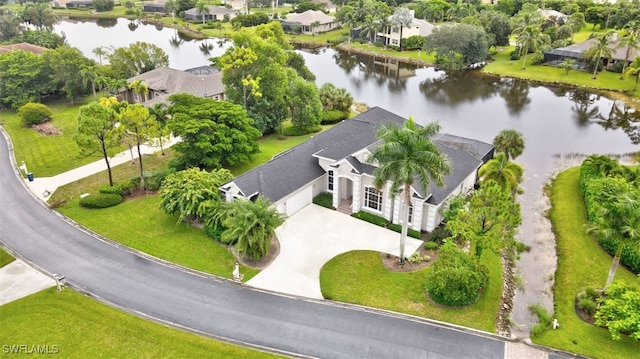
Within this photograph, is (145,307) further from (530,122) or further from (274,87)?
(530,122)

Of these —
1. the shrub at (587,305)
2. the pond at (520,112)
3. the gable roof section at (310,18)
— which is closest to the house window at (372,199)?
the pond at (520,112)

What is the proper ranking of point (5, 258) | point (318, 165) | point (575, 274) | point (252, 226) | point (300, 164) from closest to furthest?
1. point (252, 226)
2. point (575, 274)
3. point (5, 258)
4. point (300, 164)
5. point (318, 165)

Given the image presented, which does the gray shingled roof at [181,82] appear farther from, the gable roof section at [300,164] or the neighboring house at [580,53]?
the neighboring house at [580,53]

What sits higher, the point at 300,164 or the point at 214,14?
the point at 214,14

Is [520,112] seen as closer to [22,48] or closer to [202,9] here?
[22,48]

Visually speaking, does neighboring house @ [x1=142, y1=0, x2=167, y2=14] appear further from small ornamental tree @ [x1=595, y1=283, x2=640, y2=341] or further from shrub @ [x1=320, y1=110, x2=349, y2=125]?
small ornamental tree @ [x1=595, y1=283, x2=640, y2=341]

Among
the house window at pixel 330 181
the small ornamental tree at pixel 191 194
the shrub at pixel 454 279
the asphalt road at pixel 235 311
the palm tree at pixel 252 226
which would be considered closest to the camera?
the asphalt road at pixel 235 311

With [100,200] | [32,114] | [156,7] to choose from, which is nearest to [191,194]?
[100,200]
